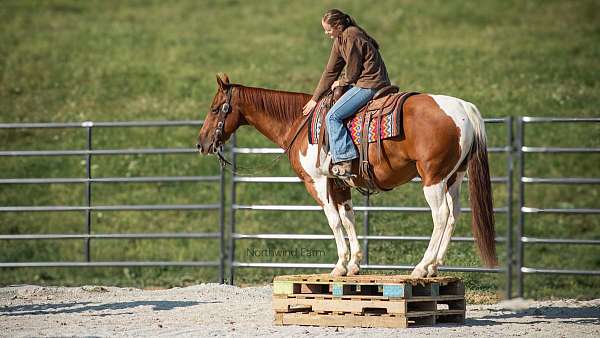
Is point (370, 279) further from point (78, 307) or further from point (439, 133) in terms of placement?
point (78, 307)

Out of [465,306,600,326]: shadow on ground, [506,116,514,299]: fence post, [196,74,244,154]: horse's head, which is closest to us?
[465,306,600,326]: shadow on ground

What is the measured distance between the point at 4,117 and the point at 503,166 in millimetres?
9030

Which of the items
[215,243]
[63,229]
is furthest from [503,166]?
[63,229]

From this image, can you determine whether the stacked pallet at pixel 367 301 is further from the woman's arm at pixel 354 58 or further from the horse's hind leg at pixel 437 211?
the woman's arm at pixel 354 58

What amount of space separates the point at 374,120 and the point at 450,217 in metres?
0.99

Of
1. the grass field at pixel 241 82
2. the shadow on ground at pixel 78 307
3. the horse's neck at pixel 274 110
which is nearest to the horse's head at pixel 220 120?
the horse's neck at pixel 274 110

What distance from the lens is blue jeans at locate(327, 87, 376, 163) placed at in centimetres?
798

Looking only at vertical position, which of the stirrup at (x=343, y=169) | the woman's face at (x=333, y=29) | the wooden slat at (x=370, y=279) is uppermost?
the woman's face at (x=333, y=29)

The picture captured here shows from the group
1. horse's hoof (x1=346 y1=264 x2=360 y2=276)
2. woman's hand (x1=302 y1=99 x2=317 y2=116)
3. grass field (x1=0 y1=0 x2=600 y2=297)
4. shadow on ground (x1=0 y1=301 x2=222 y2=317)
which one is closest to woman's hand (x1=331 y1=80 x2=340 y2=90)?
woman's hand (x1=302 y1=99 x2=317 y2=116)

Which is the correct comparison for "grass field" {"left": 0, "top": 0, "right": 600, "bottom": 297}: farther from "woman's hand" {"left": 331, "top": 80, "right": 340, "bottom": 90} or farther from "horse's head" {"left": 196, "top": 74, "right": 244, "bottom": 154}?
"woman's hand" {"left": 331, "top": 80, "right": 340, "bottom": 90}

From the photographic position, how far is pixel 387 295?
297 inches

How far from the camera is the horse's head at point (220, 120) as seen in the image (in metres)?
8.84

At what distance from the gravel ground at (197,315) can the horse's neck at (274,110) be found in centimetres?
163

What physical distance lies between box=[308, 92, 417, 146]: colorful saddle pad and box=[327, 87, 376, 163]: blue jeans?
6 cm
